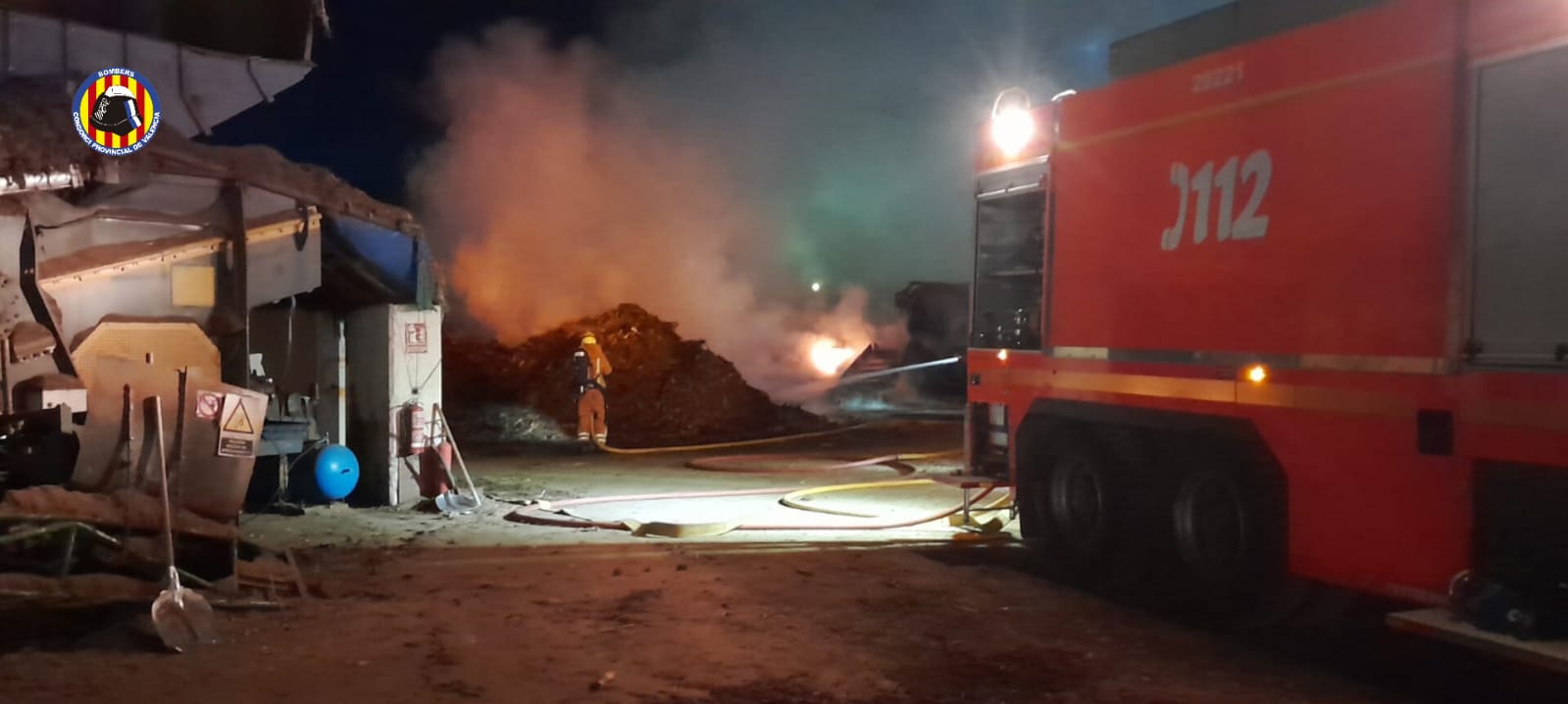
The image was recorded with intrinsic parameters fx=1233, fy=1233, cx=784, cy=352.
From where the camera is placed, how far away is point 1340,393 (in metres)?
5.79

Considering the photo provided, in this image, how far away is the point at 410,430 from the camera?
11.1 metres

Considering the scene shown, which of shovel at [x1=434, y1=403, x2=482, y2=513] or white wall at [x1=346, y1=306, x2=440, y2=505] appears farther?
white wall at [x1=346, y1=306, x2=440, y2=505]

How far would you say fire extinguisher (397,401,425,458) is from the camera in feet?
36.6

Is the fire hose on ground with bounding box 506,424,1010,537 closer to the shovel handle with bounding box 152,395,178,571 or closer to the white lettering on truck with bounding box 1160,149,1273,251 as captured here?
the white lettering on truck with bounding box 1160,149,1273,251

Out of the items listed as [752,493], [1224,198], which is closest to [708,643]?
[1224,198]

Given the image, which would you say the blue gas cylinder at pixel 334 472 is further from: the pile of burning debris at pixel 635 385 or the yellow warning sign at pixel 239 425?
the pile of burning debris at pixel 635 385

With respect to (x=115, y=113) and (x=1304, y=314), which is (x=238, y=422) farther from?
(x=1304, y=314)

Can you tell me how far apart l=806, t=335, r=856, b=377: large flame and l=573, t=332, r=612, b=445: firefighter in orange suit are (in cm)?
977

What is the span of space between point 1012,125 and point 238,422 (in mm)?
5423

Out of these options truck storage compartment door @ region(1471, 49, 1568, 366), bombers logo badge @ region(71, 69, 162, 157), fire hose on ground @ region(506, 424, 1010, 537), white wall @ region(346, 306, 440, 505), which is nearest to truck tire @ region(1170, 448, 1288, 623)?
truck storage compartment door @ region(1471, 49, 1568, 366)

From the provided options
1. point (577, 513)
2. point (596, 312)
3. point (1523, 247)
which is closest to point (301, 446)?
point (577, 513)

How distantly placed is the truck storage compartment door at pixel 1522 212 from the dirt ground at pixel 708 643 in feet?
5.30

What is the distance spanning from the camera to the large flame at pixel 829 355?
26.4m

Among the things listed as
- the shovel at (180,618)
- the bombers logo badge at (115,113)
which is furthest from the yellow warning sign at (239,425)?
the bombers logo badge at (115,113)
